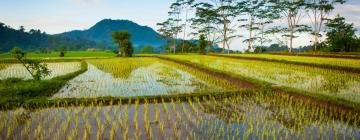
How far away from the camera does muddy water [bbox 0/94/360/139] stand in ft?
13.1

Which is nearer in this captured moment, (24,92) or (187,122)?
(187,122)

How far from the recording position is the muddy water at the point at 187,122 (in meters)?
3.98

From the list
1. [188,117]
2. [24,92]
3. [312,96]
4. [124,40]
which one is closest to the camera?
[188,117]

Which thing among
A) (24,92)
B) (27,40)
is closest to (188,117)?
(24,92)

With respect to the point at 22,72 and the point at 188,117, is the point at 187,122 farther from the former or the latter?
the point at 22,72

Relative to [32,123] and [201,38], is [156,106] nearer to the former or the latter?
[32,123]

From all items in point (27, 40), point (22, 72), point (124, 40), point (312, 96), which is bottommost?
point (312, 96)

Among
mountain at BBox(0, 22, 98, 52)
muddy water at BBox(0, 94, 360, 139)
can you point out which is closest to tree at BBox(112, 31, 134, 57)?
muddy water at BBox(0, 94, 360, 139)

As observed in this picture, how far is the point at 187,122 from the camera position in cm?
464

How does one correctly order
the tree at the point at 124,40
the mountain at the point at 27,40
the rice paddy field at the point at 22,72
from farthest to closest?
the mountain at the point at 27,40 < the tree at the point at 124,40 < the rice paddy field at the point at 22,72

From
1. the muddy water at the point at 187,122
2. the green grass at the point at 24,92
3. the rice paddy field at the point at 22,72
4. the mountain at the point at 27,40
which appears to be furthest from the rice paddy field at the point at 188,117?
the mountain at the point at 27,40

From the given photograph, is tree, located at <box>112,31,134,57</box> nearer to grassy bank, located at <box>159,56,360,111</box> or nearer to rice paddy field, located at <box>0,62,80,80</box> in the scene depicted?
rice paddy field, located at <box>0,62,80,80</box>

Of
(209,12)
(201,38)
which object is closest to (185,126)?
(201,38)

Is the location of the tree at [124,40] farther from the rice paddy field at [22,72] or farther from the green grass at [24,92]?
the green grass at [24,92]
